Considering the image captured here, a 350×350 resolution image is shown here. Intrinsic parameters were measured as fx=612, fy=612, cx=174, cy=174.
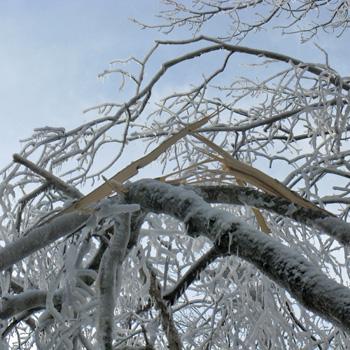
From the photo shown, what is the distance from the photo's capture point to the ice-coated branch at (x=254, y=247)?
1271 millimetres

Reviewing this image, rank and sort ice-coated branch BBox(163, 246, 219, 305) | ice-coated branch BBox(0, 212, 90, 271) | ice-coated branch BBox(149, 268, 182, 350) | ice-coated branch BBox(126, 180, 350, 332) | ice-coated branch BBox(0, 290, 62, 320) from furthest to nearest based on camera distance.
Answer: ice-coated branch BBox(149, 268, 182, 350) → ice-coated branch BBox(163, 246, 219, 305) → ice-coated branch BBox(0, 290, 62, 320) → ice-coated branch BBox(0, 212, 90, 271) → ice-coated branch BBox(126, 180, 350, 332)

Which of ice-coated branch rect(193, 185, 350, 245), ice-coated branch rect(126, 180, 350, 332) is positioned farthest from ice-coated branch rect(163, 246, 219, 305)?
ice-coated branch rect(126, 180, 350, 332)

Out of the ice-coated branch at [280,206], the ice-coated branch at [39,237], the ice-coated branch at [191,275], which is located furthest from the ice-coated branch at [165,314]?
the ice-coated branch at [39,237]

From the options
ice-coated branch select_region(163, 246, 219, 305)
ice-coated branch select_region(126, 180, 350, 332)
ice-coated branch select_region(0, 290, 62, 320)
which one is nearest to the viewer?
ice-coated branch select_region(126, 180, 350, 332)

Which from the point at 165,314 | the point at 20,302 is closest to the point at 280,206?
the point at 20,302

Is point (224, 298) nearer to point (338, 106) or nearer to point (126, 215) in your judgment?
point (338, 106)

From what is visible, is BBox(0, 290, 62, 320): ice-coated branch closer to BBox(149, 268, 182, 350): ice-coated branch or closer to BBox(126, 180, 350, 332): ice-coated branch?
BBox(126, 180, 350, 332): ice-coated branch

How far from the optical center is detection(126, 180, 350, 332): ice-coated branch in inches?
50.1

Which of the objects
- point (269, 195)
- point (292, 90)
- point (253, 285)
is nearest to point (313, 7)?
point (292, 90)

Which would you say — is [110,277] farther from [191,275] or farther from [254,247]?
[191,275]

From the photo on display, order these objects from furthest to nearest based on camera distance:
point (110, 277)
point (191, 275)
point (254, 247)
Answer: point (191, 275), point (110, 277), point (254, 247)

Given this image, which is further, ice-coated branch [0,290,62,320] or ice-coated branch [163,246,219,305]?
ice-coated branch [163,246,219,305]

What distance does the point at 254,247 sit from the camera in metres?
1.52

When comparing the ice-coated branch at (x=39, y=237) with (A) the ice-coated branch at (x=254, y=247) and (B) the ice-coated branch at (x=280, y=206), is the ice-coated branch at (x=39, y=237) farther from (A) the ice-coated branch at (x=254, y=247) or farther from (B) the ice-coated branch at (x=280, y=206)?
(B) the ice-coated branch at (x=280, y=206)
